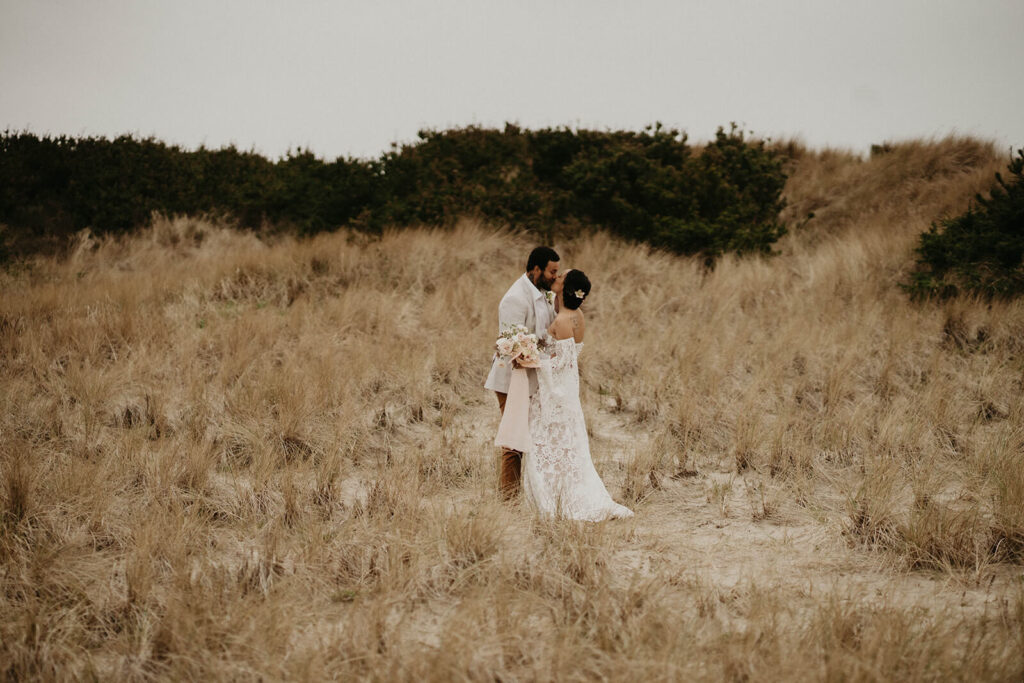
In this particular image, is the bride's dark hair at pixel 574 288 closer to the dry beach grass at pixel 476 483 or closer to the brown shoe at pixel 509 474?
the brown shoe at pixel 509 474

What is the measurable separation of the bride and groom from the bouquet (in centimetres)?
12

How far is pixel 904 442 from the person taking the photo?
6031 mm

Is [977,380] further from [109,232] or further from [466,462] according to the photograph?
[109,232]

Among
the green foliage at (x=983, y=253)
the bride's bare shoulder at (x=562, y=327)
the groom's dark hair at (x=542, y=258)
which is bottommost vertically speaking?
the bride's bare shoulder at (x=562, y=327)

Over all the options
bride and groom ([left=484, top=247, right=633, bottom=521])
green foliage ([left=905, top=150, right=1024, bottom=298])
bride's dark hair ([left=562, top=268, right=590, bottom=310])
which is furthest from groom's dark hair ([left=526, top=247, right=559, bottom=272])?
green foliage ([left=905, top=150, right=1024, bottom=298])

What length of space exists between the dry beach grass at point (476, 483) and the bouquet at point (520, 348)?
1091 mm

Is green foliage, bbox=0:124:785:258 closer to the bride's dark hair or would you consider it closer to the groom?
the groom

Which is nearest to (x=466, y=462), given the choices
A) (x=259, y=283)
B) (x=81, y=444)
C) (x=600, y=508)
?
(x=600, y=508)

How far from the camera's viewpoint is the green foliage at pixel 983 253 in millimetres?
9805

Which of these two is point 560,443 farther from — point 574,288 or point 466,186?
point 466,186

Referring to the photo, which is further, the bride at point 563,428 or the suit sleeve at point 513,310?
the suit sleeve at point 513,310

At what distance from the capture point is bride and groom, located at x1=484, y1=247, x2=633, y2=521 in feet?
16.4

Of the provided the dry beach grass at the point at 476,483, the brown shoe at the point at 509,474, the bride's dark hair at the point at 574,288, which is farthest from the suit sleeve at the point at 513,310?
the dry beach grass at the point at 476,483

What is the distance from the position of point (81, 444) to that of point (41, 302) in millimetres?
5043
